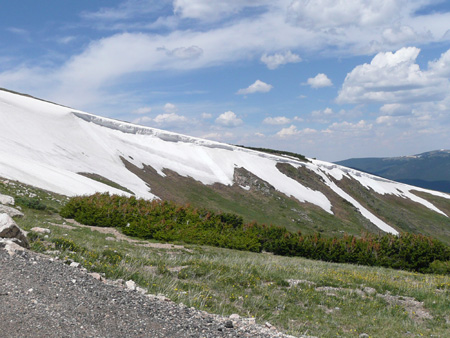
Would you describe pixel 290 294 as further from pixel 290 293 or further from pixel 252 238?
pixel 252 238

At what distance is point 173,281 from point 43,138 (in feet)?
141

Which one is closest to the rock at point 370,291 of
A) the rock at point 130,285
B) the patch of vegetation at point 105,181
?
the rock at point 130,285

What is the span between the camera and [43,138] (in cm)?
4691

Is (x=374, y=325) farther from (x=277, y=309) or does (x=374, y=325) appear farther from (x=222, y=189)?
(x=222, y=189)

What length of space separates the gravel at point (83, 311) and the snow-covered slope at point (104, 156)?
23664 mm

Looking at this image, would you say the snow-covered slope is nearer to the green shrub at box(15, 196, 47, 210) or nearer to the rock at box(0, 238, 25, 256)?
the green shrub at box(15, 196, 47, 210)

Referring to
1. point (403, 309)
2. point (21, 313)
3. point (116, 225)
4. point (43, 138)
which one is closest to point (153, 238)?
point (116, 225)

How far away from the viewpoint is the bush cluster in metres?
22.7

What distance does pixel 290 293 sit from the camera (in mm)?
11688

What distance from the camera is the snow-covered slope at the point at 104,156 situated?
1380 inches

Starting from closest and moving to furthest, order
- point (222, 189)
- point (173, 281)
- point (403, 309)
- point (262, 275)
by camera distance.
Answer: point (173, 281) < point (403, 309) < point (262, 275) < point (222, 189)

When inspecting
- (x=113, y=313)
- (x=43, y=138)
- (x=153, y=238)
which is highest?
(x=43, y=138)

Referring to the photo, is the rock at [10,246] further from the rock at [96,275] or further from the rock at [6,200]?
the rock at [6,200]

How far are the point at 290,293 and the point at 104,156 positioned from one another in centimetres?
4378
